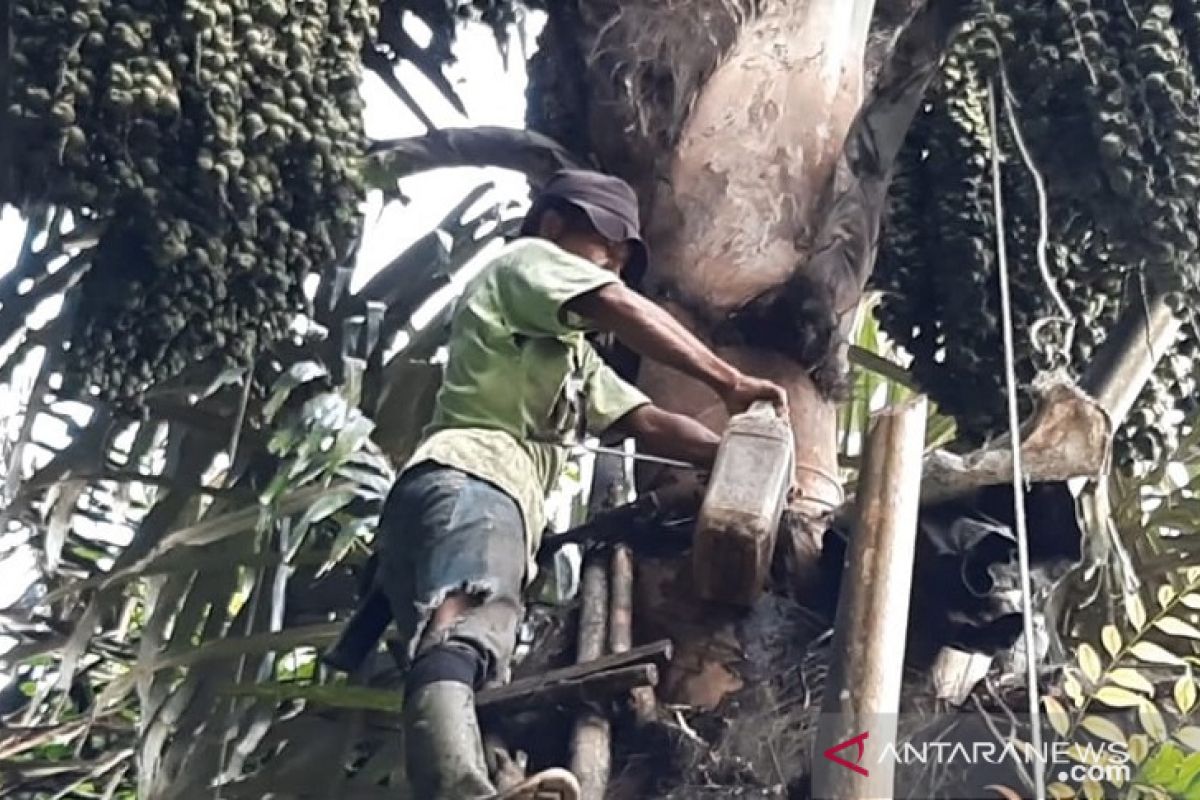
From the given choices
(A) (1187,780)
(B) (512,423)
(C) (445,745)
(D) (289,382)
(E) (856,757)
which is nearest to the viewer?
(E) (856,757)

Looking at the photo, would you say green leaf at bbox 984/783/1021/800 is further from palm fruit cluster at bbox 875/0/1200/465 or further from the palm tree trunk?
palm fruit cluster at bbox 875/0/1200/465

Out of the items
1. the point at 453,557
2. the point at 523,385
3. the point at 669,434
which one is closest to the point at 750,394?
the point at 669,434

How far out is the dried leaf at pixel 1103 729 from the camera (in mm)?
1907

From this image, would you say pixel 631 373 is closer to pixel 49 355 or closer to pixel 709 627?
pixel 709 627

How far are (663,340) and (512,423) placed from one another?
0.76 ft

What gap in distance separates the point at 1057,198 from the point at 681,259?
49 cm

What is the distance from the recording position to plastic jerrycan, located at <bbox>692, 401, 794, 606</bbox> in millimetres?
2174

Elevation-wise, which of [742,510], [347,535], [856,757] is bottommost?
[856,757]

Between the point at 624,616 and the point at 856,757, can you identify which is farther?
the point at 624,616

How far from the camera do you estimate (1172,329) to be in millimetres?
2602

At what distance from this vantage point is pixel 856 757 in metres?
1.69

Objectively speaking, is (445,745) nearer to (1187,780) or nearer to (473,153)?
(1187,780)

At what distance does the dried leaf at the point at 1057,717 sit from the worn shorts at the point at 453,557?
585mm

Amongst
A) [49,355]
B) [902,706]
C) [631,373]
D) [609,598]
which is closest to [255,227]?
[49,355]
